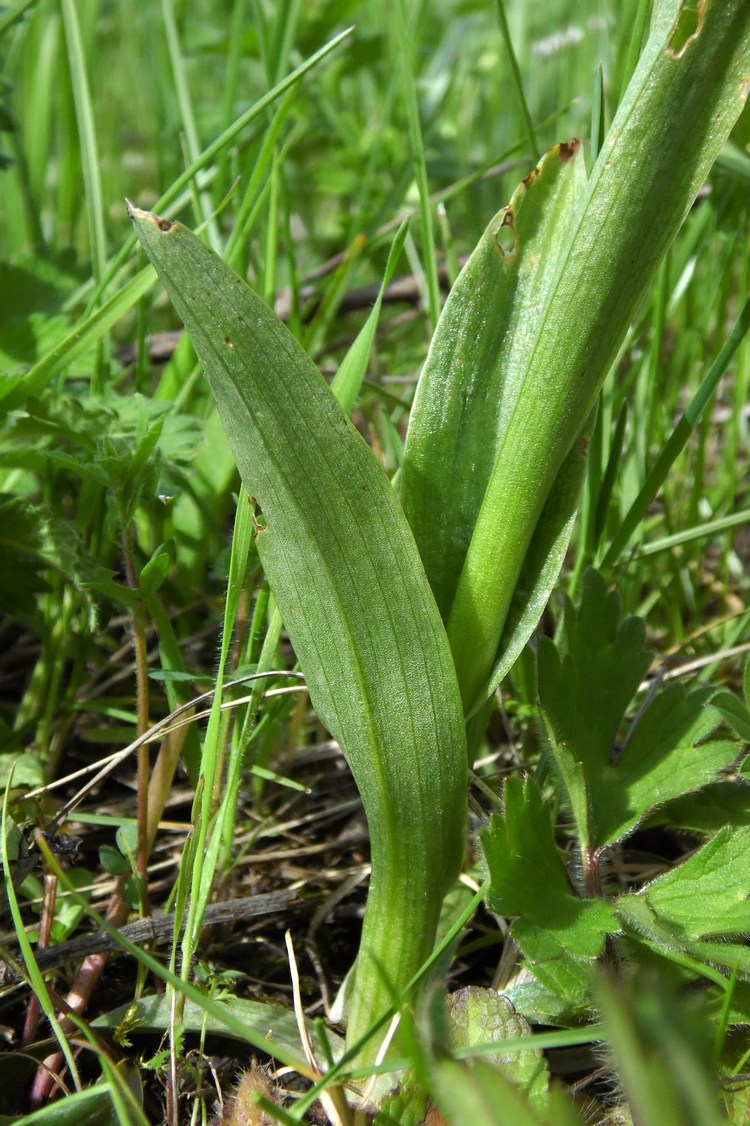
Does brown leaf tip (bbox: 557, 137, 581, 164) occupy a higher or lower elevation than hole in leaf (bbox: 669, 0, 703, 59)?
higher

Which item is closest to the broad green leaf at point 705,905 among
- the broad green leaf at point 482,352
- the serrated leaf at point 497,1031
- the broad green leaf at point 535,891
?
the broad green leaf at point 535,891

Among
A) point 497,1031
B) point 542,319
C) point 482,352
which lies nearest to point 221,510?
Answer: point 482,352

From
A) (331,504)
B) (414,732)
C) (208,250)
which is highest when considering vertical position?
(208,250)

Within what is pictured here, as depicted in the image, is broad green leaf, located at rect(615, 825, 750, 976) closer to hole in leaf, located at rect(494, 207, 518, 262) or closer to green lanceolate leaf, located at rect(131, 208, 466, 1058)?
green lanceolate leaf, located at rect(131, 208, 466, 1058)

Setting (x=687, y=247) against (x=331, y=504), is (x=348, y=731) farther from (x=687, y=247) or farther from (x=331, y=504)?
(x=687, y=247)

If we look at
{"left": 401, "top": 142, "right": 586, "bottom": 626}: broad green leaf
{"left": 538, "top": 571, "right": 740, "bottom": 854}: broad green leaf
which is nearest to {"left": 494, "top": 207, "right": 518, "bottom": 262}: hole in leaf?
{"left": 401, "top": 142, "right": 586, "bottom": 626}: broad green leaf

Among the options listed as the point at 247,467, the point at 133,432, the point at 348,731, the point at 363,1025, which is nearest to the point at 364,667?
the point at 348,731

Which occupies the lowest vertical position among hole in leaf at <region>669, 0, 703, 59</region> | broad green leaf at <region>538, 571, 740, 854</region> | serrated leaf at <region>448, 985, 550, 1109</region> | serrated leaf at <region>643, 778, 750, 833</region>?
serrated leaf at <region>448, 985, 550, 1109</region>
